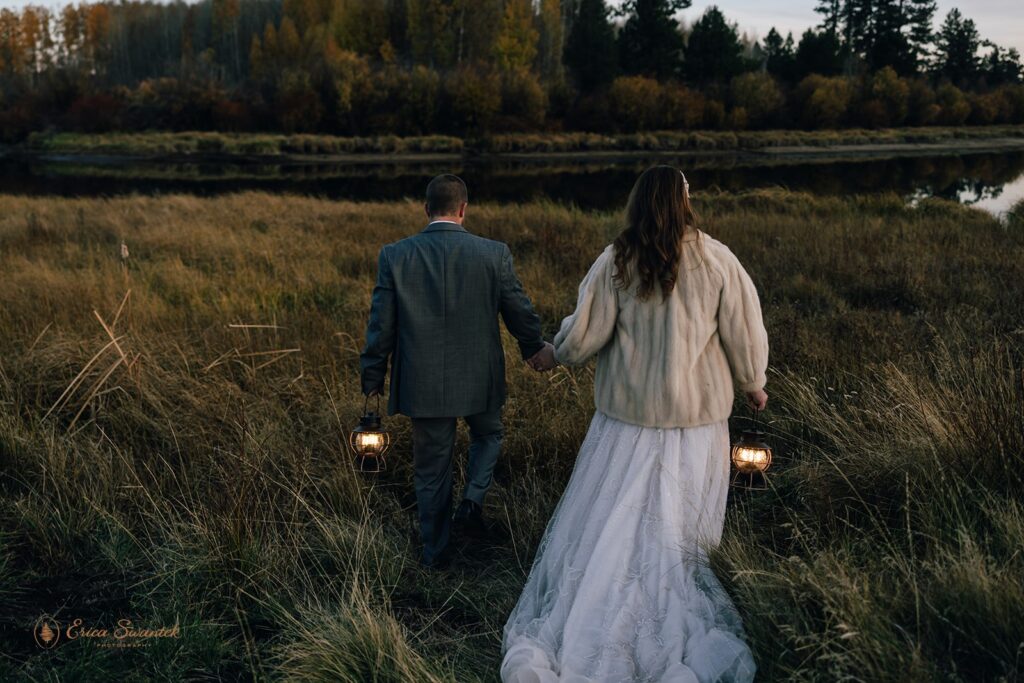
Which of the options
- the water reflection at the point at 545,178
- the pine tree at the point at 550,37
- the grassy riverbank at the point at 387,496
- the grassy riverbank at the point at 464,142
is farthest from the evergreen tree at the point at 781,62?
the grassy riverbank at the point at 387,496

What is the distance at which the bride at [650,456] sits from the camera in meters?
2.83

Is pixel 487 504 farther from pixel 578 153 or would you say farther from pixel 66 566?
pixel 578 153

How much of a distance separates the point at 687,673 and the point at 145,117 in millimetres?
61377

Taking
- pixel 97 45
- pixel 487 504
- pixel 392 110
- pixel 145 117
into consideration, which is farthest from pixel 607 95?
pixel 97 45

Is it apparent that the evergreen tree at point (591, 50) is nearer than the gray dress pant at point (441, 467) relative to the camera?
No

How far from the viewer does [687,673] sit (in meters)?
2.62

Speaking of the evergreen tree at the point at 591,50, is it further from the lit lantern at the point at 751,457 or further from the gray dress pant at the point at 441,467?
the lit lantern at the point at 751,457

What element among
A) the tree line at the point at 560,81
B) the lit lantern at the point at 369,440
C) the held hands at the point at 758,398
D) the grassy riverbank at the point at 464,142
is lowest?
the lit lantern at the point at 369,440

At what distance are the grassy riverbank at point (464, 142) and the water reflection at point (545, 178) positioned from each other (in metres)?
4.37

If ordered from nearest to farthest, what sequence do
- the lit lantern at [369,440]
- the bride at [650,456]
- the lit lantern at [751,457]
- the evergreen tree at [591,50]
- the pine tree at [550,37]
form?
1. the bride at [650,456]
2. the lit lantern at [751,457]
3. the lit lantern at [369,440]
4. the evergreen tree at [591,50]
5. the pine tree at [550,37]

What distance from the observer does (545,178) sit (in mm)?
33094

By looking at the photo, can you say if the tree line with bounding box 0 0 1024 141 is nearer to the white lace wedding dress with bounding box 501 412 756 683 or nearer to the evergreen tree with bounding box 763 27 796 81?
the evergreen tree with bounding box 763 27 796 81

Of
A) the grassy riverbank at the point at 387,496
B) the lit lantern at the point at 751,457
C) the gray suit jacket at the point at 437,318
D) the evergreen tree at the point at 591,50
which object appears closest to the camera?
the grassy riverbank at the point at 387,496

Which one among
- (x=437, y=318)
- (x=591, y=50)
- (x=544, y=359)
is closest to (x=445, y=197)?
(x=437, y=318)
